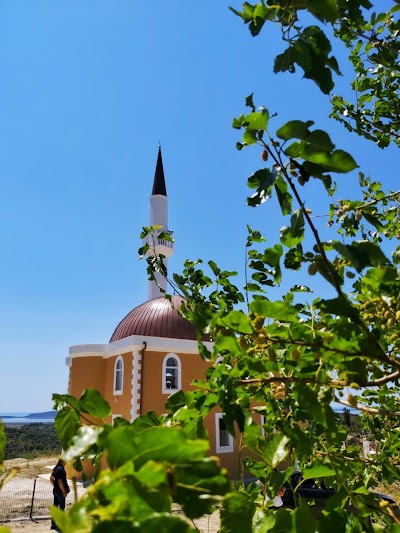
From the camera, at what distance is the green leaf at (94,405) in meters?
1.12

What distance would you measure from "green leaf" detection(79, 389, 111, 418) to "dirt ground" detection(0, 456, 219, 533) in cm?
22

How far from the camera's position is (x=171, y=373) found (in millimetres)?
16516

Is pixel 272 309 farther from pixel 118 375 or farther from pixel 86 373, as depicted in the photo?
pixel 86 373

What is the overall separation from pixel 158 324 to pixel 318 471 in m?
16.1

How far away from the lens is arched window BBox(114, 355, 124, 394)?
54.2 feet

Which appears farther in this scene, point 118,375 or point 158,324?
point 158,324

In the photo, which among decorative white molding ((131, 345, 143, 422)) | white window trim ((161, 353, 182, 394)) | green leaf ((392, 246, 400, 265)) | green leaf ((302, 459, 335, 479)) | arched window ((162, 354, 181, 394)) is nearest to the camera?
green leaf ((302, 459, 335, 479))

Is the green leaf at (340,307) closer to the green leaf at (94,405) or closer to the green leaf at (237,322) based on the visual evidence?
the green leaf at (237,322)

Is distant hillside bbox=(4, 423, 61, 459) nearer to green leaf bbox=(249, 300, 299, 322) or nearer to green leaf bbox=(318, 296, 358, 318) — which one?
green leaf bbox=(249, 300, 299, 322)

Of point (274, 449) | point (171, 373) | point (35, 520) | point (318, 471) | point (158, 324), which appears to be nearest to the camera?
point (274, 449)

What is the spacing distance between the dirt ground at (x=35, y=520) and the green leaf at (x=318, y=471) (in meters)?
0.38

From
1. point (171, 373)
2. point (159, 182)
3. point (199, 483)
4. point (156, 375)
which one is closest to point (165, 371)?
point (156, 375)

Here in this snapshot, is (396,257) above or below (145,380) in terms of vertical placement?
above

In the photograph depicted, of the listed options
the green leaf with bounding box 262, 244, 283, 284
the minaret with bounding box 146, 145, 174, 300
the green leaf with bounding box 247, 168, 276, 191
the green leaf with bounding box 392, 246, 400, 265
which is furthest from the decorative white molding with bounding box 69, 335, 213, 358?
the green leaf with bounding box 247, 168, 276, 191
